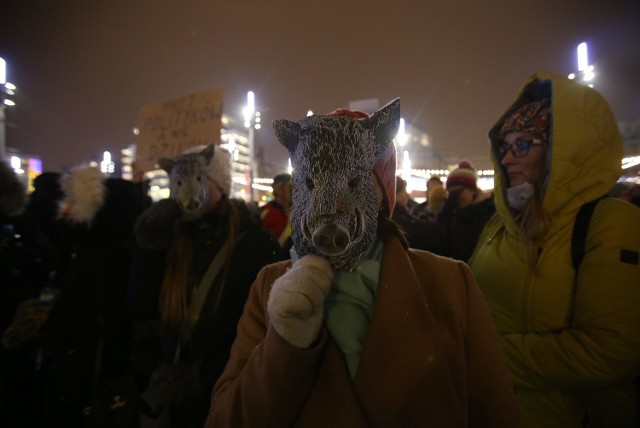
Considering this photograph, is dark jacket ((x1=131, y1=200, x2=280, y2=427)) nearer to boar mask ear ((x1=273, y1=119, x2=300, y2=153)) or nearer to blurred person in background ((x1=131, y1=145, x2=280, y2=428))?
blurred person in background ((x1=131, y1=145, x2=280, y2=428))

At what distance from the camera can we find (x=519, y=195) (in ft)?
6.75

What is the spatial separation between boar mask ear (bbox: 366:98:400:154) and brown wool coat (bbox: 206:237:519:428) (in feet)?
1.27

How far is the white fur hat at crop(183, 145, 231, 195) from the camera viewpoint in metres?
2.89

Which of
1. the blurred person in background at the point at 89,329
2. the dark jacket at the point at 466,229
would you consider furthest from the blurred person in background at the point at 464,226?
the blurred person in background at the point at 89,329

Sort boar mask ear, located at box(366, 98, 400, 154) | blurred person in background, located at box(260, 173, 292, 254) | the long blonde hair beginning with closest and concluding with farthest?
1. boar mask ear, located at box(366, 98, 400, 154)
2. the long blonde hair
3. blurred person in background, located at box(260, 173, 292, 254)

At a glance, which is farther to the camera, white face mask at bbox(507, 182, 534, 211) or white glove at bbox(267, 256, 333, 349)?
white face mask at bbox(507, 182, 534, 211)

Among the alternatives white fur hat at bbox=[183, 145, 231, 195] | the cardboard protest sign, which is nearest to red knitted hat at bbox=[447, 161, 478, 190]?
white fur hat at bbox=[183, 145, 231, 195]

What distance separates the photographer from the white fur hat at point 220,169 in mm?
2894

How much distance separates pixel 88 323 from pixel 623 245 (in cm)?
365

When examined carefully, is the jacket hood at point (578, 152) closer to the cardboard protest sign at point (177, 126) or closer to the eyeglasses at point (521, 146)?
the eyeglasses at point (521, 146)

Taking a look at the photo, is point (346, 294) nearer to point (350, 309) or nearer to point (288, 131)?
point (350, 309)

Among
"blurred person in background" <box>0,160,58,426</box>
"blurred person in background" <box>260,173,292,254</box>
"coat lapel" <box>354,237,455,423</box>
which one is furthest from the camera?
"blurred person in background" <box>260,173,292,254</box>

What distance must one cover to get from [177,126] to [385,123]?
4.23 metres

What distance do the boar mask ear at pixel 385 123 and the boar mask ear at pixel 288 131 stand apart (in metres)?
0.27
